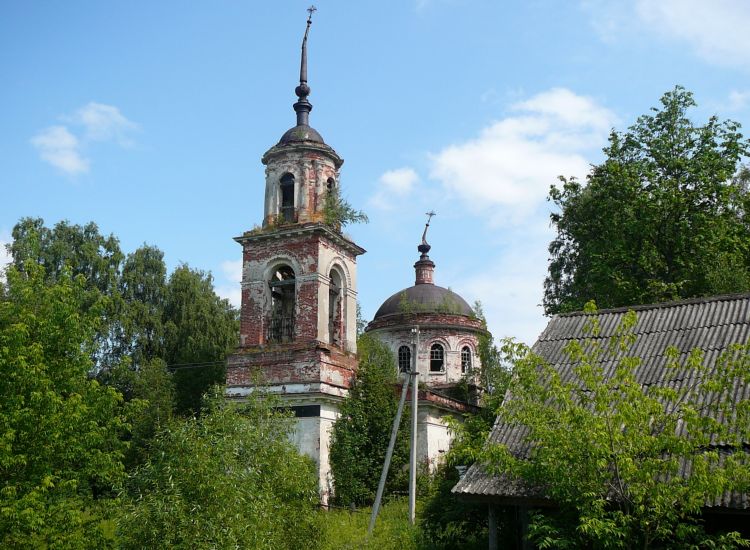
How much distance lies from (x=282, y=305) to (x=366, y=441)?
196 inches

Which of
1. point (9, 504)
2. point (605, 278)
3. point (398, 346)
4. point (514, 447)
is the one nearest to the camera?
point (514, 447)

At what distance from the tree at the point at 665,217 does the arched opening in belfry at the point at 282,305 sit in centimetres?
805

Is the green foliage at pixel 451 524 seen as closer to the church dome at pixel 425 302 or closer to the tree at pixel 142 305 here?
the church dome at pixel 425 302

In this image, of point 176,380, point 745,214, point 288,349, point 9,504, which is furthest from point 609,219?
point 176,380

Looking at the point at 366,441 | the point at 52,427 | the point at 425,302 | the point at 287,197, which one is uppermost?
the point at 287,197

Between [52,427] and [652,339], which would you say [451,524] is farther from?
[52,427]

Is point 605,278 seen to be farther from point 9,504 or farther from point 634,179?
point 9,504

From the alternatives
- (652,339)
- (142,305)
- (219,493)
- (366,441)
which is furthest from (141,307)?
(652,339)

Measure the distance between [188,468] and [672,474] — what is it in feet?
19.8

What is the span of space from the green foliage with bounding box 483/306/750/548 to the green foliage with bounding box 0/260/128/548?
23.9ft

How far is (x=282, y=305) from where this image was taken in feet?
78.2

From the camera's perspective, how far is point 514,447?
10164mm

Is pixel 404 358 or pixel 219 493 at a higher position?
pixel 404 358

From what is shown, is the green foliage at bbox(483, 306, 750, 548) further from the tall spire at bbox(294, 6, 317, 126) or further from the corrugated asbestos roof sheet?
the tall spire at bbox(294, 6, 317, 126)
